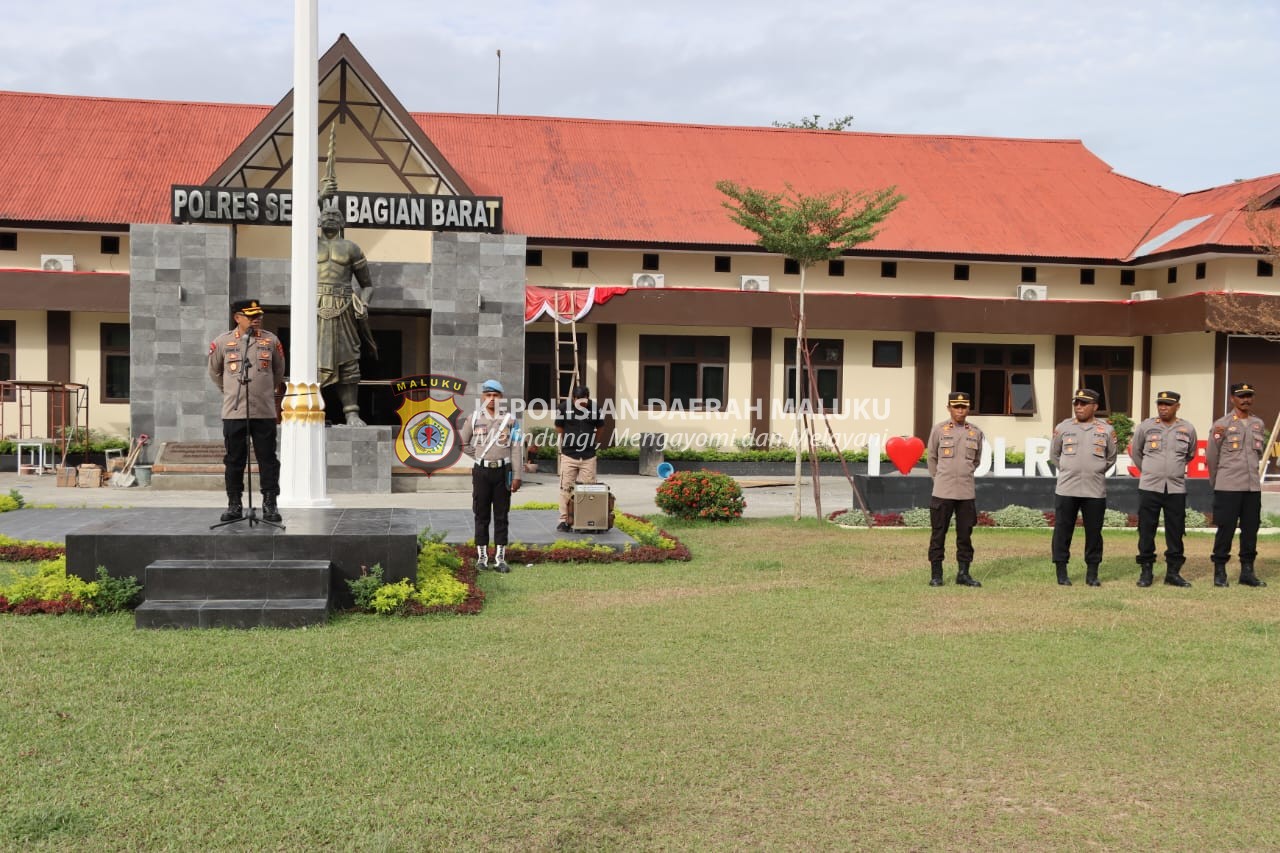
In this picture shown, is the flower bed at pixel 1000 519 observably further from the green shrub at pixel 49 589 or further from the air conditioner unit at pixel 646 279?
the air conditioner unit at pixel 646 279

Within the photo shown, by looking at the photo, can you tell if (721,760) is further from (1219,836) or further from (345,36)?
(345,36)

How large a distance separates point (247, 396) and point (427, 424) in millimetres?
12756

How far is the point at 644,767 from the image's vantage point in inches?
227

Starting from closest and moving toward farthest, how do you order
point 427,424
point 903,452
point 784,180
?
1. point 903,452
2. point 427,424
3. point 784,180

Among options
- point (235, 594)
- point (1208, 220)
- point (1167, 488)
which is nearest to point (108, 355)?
point (235, 594)

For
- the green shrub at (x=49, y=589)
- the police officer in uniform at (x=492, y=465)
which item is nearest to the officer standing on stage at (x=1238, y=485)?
the police officer in uniform at (x=492, y=465)

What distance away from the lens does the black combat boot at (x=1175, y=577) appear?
38.3ft

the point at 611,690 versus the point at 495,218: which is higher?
the point at 495,218

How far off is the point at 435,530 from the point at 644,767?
8764mm

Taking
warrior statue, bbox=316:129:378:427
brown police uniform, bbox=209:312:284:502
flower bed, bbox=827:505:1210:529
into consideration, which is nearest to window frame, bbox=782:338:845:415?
warrior statue, bbox=316:129:378:427

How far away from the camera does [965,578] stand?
1153cm

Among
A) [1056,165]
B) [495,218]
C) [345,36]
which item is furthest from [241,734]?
[1056,165]

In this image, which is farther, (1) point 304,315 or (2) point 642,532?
(2) point 642,532

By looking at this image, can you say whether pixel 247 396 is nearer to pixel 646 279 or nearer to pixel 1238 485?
pixel 1238 485
